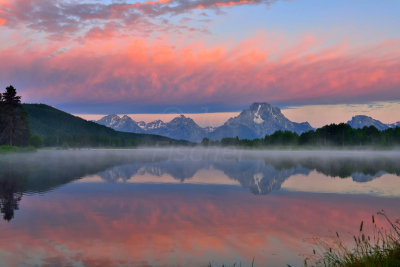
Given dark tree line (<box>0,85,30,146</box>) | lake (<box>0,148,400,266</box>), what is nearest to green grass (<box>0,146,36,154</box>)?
dark tree line (<box>0,85,30,146</box>)

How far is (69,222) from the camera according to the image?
18.2 m

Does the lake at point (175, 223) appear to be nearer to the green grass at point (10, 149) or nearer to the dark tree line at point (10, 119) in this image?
the green grass at point (10, 149)

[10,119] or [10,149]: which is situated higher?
[10,119]

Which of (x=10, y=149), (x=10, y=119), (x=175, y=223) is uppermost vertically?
(x=10, y=119)

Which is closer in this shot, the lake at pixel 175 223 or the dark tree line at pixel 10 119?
the lake at pixel 175 223

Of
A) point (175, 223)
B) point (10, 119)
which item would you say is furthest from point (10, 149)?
point (175, 223)

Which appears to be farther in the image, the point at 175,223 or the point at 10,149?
the point at 10,149

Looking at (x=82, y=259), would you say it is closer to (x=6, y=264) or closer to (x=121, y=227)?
(x=6, y=264)

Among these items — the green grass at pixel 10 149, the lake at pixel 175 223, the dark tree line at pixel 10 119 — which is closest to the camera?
the lake at pixel 175 223

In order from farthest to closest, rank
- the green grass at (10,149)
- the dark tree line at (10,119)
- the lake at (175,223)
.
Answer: the dark tree line at (10,119) → the green grass at (10,149) → the lake at (175,223)

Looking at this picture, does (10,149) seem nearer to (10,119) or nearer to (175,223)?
(10,119)

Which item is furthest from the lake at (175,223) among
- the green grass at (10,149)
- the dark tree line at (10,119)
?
the dark tree line at (10,119)

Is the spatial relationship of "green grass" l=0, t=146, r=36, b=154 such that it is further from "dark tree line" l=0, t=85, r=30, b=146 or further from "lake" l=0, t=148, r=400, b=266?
"lake" l=0, t=148, r=400, b=266

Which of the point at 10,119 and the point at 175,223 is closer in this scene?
the point at 175,223
